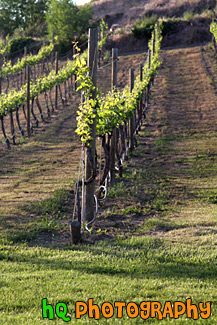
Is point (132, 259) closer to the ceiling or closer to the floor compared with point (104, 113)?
closer to the floor

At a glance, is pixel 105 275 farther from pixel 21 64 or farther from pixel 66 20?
pixel 66 20

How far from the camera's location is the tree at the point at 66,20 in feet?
116

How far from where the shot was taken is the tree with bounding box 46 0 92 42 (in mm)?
35256

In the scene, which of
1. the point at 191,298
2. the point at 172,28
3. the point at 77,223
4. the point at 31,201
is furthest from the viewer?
the point at 172,28

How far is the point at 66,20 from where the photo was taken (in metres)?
35.7

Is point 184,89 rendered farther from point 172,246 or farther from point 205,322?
point 205,322

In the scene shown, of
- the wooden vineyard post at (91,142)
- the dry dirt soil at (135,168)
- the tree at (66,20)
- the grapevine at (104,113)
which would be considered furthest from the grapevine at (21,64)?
the wooden vineyard post at (91,142)

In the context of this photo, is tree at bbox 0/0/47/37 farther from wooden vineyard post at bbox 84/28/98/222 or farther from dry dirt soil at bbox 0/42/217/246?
wooden vineyard post at bbox 84/28/98/222

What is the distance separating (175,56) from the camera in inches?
1073

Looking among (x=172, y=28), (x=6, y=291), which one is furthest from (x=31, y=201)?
(x=172, y=28)

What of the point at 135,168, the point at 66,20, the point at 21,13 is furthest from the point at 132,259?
the point at 21,13

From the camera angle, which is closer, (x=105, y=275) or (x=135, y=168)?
(x=105, y=275)

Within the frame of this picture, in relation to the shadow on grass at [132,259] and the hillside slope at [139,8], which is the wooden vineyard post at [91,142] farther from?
the hillside slope at [139,8]

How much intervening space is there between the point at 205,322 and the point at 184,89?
59.0ft
